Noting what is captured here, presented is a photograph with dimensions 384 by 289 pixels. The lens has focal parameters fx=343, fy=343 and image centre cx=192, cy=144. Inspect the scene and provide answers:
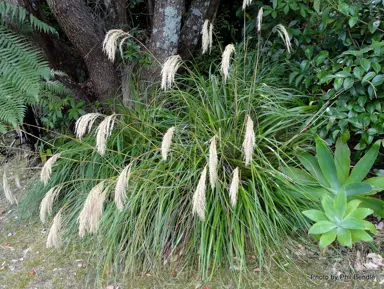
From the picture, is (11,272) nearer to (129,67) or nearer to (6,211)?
(6,211)

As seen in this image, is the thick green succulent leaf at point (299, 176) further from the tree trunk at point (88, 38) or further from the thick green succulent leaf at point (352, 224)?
the tree trunk at point (88, 38)

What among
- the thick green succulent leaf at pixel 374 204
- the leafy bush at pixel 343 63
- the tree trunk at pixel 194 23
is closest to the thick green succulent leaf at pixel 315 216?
the thick green succulent leaf at pixel 374 204

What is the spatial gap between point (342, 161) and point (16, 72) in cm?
215

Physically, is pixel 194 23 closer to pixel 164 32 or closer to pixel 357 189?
pixel 164 32

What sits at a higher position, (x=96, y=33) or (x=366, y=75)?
(x=96, y=33)

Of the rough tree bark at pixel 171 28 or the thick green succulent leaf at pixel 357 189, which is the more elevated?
the rough tree bark at pixel 171 28

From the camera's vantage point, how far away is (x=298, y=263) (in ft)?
6.07

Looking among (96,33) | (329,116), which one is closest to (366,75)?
(329,116)

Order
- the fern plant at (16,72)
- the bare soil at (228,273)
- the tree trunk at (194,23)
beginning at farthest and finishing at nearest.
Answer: the tree trunk at (194,23) < the fern plant at (16,72) < the bare soil at (228,273)

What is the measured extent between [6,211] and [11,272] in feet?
2.58

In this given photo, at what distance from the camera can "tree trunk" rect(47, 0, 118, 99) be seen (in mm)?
2600

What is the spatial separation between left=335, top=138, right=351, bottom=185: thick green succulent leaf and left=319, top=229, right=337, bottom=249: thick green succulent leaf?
16.5 inches

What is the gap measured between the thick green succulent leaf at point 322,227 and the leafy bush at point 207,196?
0.27 m

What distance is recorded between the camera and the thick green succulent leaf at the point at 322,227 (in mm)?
1586
